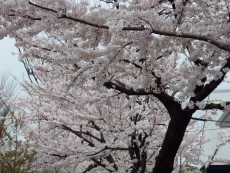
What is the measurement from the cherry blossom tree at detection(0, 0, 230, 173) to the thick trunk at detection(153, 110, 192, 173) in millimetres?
14

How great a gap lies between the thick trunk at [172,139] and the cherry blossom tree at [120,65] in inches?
0.5

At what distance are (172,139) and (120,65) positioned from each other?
1368 mm

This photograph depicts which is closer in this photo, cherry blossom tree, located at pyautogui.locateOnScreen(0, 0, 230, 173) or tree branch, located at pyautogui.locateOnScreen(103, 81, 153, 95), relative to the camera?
cherry blossom tree, located at pyautogui.locateOnScreen(0, 0, 230, 173)

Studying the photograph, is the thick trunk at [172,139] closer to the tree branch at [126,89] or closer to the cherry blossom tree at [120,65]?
the cherry blossom tree at [120,65]

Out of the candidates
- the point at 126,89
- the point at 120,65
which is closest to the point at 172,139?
the point at 126,89

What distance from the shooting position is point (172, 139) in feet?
14.6

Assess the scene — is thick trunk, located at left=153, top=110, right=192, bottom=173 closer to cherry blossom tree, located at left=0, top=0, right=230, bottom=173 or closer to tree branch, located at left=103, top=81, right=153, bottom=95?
cherry blossom tree, located at left=0, top=0, right=230, bottom=173

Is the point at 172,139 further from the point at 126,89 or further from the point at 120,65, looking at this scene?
the point at 120,65

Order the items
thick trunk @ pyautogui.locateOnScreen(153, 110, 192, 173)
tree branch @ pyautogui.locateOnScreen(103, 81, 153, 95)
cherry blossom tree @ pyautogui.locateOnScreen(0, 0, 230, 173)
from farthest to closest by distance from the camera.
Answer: tree branch @ pyautogui.locateOnScreen(103, 81, 153, 95) < thick trunk @ pyautogui.locateOnScreen(153, 110, 192, 173) < cherry blossom tree @ pyautogui.locateOnScreen(0, 0, 230, 173)

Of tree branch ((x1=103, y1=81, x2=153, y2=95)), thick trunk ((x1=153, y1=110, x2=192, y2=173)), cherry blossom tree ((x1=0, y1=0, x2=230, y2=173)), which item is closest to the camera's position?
cherry blossom tree ((x1=0, y1=0, x2=230, y2=173))

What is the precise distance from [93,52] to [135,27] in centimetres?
50

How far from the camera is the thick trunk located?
433cm

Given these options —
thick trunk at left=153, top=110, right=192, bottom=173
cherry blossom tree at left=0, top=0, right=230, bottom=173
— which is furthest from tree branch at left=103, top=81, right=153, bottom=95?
thick trunk at left=153, top=110, right=192, bottom=173

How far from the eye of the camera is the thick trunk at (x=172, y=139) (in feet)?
14.2
